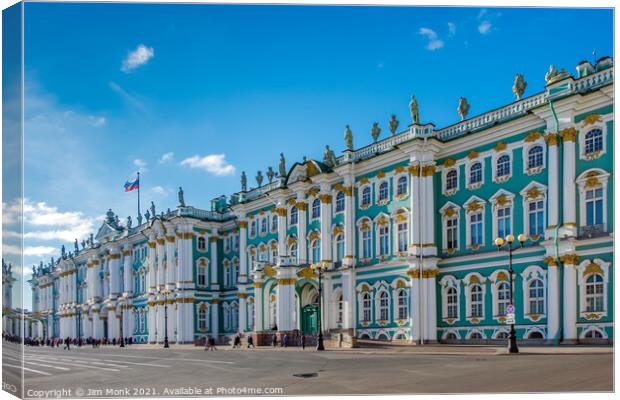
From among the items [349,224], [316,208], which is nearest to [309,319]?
[316,208]

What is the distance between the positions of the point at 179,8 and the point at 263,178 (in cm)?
3646

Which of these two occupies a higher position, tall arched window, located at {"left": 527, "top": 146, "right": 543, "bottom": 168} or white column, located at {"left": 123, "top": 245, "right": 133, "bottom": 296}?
tall arched window, located at {"left": 527, "top": 146, "right": 543, "bottom": 168}

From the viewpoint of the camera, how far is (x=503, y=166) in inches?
1425

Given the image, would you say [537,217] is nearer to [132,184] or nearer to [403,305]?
[403,305]

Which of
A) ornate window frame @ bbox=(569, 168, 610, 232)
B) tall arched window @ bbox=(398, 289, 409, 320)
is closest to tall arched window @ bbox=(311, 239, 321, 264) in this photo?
tall arched window @ bbox=(398, 289, 409, 320)

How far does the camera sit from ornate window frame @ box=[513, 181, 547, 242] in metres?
33.7

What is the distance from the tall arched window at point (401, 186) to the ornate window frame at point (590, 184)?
37.5ft

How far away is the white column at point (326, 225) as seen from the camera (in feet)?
151

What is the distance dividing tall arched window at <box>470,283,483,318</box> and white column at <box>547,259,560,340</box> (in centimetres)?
483

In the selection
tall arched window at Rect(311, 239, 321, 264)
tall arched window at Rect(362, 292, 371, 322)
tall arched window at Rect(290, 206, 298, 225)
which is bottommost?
tall arched window at Rect(362, 292, 371, 322)

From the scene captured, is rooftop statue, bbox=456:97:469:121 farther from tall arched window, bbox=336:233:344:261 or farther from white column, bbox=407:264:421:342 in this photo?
tall arched window, bbox=336:233:344:261

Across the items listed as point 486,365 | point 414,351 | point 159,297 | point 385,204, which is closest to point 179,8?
point 486,365

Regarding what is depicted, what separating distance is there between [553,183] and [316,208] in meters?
18.3

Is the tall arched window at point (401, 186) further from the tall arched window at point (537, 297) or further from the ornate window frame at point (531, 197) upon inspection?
the tall arched window at point (537, 297)
